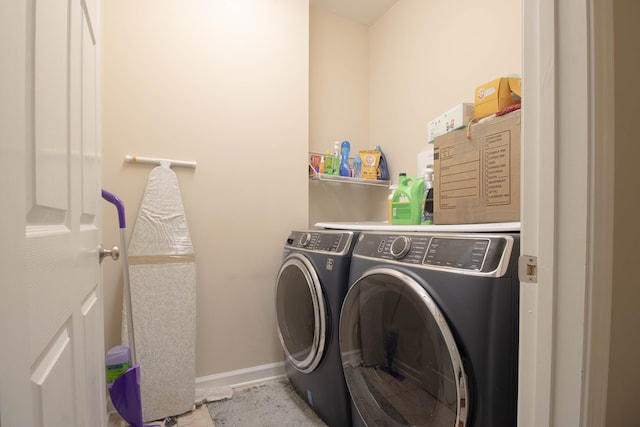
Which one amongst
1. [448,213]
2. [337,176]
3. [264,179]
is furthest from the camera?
[337,176]

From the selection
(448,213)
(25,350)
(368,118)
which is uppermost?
(368,118)

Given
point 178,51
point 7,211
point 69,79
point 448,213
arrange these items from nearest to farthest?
point 7,211 → point 69,79 → point 448,213 → point 178,51

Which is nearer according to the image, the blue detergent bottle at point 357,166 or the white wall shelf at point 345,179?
the white wall shelf at point 345,179

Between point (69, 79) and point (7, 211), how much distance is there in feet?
1.49

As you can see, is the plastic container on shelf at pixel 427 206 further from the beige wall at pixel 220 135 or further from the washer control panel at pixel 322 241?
the beige wall at pixel 220 135

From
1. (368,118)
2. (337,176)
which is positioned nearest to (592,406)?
(337,176)

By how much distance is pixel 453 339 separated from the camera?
747 millimetres

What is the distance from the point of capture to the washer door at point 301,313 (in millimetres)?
1313

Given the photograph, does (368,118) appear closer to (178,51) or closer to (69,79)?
(178,51)

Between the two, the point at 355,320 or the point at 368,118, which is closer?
the point at 355,320

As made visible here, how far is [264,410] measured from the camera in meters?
1.52

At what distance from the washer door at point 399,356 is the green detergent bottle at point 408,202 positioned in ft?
1.36

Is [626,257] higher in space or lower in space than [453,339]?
higher

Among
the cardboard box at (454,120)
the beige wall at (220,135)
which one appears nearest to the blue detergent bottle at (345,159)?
the beige wall at (220,135)
